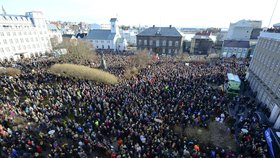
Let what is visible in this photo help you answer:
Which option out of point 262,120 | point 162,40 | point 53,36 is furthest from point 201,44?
point 53,36

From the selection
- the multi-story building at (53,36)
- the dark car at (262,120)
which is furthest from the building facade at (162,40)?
the dark car at (262,120)

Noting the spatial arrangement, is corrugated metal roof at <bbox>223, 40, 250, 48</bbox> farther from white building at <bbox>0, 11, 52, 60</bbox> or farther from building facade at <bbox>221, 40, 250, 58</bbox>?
white building at <bbox>0, 11, 52, 60</bbox>

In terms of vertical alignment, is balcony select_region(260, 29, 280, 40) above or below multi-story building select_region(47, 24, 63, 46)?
above

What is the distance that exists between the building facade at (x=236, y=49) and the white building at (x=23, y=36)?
57.4 metres

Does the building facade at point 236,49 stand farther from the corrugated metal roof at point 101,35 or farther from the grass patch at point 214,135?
the grass patch at point 214,135

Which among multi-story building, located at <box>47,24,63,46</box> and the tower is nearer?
multi-story building, located at <box>47,24,63,46</box>

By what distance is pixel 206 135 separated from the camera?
49.0ft

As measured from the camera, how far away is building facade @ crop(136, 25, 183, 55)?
53.0m

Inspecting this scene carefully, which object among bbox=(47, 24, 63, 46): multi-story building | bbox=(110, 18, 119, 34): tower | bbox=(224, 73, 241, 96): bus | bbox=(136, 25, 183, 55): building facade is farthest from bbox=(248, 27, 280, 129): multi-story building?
bbox=(47, 24, 63, 46): multi-story building

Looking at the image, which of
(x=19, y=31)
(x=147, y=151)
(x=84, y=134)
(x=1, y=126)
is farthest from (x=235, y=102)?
(x=19, y=31)

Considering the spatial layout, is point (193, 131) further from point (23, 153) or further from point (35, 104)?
point (35, 104)

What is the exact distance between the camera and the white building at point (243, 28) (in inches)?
2276

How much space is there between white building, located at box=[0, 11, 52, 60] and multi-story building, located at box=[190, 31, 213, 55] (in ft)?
164

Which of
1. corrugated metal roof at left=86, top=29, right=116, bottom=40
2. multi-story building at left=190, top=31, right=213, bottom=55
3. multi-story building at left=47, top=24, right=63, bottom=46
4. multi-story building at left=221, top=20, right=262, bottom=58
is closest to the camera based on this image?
multi-story building at left=221, top=20, right=262, bottom=58
